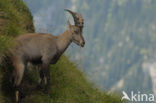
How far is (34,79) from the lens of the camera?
11750 millimetres

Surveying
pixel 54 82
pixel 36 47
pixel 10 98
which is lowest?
pixel 10 98

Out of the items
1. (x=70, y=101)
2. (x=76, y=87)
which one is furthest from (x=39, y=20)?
(x=70, y=101)

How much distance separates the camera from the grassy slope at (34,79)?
34.3ft

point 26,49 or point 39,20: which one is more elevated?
point 39,20

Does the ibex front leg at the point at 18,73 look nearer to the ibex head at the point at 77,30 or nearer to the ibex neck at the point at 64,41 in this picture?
the ibex neck at the point at 64,41

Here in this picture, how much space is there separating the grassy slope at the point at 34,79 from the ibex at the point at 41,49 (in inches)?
16.6

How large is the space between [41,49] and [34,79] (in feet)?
5.28

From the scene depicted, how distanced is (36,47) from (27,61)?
0.73 metres

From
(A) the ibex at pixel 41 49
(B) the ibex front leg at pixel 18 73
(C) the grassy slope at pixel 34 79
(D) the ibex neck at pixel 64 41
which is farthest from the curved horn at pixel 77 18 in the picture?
(B) the ibex front leg at pixel 18 73

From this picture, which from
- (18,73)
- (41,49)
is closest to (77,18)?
(41,49)

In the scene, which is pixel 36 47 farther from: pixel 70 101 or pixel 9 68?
pixel 70 101

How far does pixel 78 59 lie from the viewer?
15.8m

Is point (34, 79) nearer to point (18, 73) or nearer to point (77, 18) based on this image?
point (18, 73)

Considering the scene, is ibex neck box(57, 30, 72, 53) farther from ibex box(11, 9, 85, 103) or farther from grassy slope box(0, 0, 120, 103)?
grassy slope box(0, 0, 120, 103)
